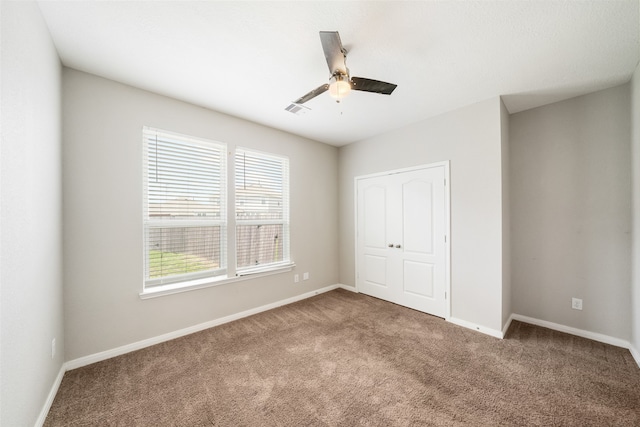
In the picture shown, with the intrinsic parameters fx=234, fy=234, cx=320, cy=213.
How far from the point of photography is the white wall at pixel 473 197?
2691 mm

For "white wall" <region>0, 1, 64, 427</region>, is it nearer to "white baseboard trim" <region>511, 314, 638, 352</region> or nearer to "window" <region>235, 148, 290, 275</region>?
"window" <region>235, 148, 290, 275</region>

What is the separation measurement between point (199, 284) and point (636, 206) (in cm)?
462

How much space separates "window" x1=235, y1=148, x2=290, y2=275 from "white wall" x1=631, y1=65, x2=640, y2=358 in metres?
3.86

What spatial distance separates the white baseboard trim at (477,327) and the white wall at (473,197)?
31mm

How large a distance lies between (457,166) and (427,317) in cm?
204

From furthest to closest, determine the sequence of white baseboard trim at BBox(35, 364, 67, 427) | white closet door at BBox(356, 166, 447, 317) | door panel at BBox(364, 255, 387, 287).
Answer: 1. door panel at BBox(364, 255, 387, 287)
2. white closet door at BBox(356, 166, 447, 317)
3. white baseboard trim at BBox(35, 364, 67, 427)

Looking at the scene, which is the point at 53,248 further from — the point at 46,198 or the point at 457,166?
the point at 457,166

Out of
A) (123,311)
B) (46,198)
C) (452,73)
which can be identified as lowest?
(123,311)

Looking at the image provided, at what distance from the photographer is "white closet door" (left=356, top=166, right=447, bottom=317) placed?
3.20 metres

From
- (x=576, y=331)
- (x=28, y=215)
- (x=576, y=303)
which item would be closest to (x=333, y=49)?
(x=28, y=215)

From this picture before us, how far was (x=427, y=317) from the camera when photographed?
Answer: 10.4 ft

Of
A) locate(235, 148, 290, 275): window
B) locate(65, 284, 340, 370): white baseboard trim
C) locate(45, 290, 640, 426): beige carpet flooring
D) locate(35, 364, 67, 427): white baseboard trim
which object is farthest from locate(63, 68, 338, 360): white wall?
locate(235, 148, 290, 275): window

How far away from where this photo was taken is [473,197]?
2867 mm

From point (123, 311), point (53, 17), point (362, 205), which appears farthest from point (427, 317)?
point (53, 17)
